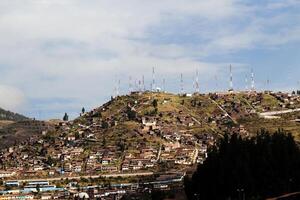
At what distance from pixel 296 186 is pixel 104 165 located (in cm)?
9366

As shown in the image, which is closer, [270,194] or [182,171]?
[270,194]

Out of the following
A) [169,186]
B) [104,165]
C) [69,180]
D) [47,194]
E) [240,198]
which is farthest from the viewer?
[104,165]

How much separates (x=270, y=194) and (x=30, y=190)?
284 feet

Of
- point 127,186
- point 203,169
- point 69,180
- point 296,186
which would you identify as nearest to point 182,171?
point 127,186

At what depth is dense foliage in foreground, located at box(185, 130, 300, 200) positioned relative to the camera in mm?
112938

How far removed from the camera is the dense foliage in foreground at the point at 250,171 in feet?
371

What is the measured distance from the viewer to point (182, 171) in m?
182

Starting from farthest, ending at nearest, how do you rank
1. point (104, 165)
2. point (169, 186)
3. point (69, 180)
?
point (104, 165) → point (69, 180) → point (169, 186)

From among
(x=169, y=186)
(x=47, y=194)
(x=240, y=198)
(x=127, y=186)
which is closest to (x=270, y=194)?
(x=240, y=198)

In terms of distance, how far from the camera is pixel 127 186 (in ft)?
561

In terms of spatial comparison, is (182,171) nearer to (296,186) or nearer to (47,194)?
(47,194)

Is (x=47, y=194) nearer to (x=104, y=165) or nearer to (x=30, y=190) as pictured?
(x=30, y=190)

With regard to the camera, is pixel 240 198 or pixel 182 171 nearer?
pixel 240 198

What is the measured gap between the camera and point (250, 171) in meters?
115
